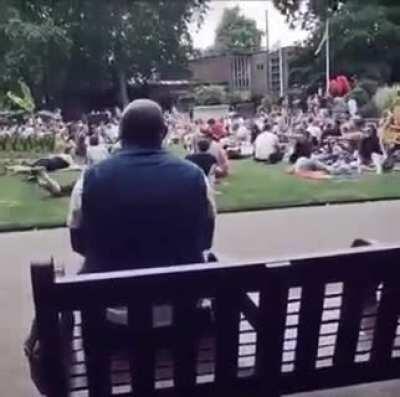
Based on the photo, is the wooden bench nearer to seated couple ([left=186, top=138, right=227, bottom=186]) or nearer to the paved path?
the paved path

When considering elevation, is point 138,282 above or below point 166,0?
below

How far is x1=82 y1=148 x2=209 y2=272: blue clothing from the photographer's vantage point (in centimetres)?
268

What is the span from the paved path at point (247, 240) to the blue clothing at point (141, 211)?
1.50m

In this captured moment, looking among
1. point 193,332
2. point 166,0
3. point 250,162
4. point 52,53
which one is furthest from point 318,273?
point 166,0

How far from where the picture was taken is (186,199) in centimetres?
270

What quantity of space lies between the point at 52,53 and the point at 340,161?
27.9 m

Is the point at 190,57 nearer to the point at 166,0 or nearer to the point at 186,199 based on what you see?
the point at 166,0

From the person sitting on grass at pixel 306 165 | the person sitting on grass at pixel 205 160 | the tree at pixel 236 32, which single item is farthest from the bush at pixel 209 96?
the tree at pixel 236 32

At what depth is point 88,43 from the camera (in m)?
43.9

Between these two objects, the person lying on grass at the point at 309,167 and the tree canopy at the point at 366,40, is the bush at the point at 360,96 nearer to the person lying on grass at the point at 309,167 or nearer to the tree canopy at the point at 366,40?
the tree canopy at the point at 366,40

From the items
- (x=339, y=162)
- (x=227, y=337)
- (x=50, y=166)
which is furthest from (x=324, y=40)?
(x=227, y=337)

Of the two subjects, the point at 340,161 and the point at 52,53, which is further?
the point at 52,53

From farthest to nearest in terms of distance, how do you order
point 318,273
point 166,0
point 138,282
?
point 166,0
point 318,273
point 138,282

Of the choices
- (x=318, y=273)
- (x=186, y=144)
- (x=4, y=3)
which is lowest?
(x=186, y=144)
